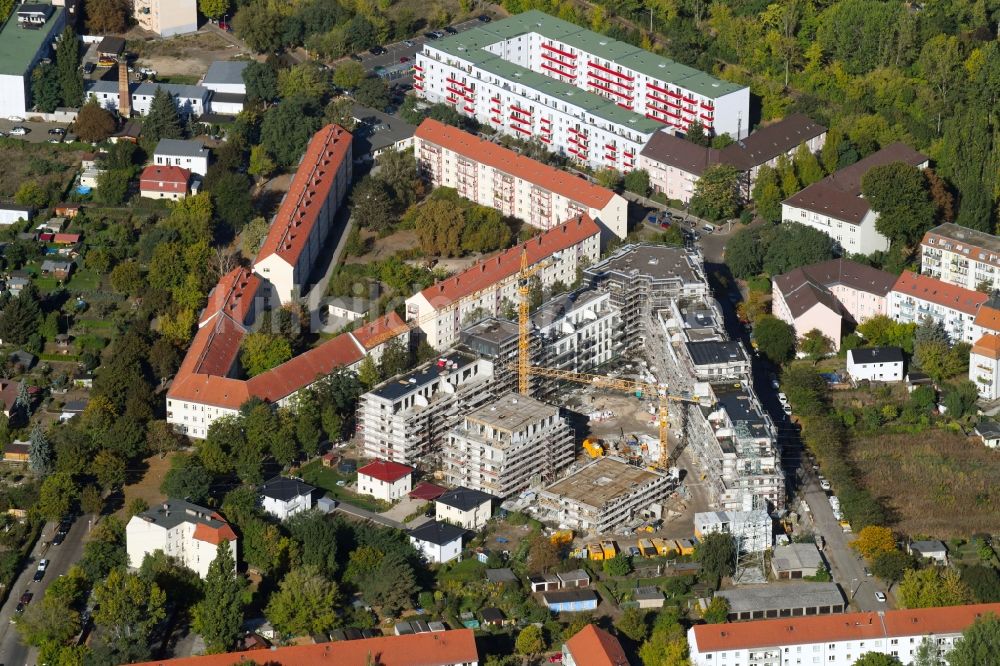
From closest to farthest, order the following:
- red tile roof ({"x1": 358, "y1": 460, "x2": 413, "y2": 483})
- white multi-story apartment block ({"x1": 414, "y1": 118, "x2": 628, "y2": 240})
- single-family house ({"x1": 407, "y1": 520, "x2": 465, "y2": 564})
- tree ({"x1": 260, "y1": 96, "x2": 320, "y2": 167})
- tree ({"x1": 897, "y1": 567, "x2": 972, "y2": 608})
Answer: tree ({"x1": 897, "y1": 567, "x2": 972, "y2": 608}), single-family house ({"x1": 407, "y1": 520, "x2": 465, "y2": 564}), red tile roof ({"x1": 358, "y1": 460, "x2": 413, "y2": 483}), white multi-story apartment block ({"x1": 414, "y1": 118, "x2": 628, "y2": 240}), tree ({"x1": 260, "y1": 96, "x2": 320, "y2": 167})

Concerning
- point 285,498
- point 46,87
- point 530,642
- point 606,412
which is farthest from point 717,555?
point 46,87

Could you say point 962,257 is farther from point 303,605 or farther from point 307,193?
point 303,605

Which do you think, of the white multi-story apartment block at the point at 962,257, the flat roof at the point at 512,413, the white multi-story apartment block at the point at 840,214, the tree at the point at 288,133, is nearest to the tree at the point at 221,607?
the flat roof at the point at 512,413

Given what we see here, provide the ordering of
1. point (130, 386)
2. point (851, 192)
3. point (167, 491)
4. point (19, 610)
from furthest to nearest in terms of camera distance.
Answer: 1. point (851, 192)
2. point (130, 386)
3. point (167, 491)
4. point (19, 610)

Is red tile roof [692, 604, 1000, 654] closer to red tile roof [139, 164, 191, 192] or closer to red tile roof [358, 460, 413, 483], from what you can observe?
red tile roof [358, 460, 413, 483]

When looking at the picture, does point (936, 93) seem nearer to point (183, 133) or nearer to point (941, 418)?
point (941, 418)

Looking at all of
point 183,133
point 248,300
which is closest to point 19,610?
point 248,300

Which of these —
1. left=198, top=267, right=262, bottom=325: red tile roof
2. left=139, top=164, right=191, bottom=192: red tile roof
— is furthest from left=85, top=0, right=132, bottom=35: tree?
left=198, top=267, right=262, bottom=325: red tile roof
